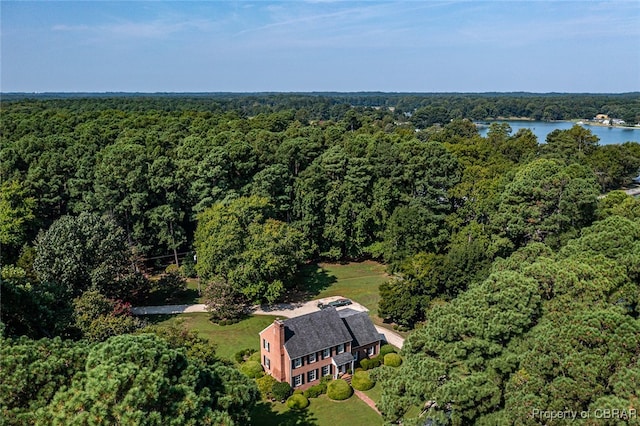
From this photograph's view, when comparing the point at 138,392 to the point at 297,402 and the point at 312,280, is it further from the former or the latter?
the point at 312,280

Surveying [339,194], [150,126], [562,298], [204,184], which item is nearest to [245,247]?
[204,184]

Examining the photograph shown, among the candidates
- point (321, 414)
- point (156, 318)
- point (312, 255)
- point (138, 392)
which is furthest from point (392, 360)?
point (312, 255)

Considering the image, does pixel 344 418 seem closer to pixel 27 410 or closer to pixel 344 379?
pixel 344 379

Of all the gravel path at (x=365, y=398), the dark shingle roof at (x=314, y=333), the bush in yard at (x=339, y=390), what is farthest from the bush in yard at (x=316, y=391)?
the dark shingle roof at (x=314, y=333)

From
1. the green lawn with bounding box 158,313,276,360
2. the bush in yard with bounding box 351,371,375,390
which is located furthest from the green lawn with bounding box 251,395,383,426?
the green lawn with bounding box 158,313,276,360

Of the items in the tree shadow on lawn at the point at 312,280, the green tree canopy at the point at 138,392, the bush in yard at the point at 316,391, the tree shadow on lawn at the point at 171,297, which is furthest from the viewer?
the tree shadow on lawn at the point at 312,280

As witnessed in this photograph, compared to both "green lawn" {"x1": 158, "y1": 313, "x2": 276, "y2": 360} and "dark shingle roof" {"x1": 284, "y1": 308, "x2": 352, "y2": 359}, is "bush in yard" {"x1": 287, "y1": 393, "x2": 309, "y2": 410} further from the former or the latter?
"green lawn" {"x1": 158, "y1": 313, "x2": 276, "y2": 360}

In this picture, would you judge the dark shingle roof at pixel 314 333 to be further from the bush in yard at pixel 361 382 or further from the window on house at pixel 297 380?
the bush in yard at pixel 361 382
